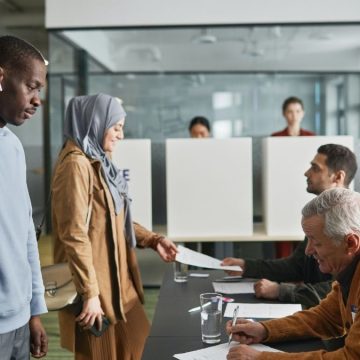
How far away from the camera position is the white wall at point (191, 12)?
18.0 feet

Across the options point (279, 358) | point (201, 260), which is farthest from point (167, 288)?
point (279, 358)

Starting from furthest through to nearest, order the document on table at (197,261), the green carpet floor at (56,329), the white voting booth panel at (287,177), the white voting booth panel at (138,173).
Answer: the white voting booth panel at (138,173)
the white voting booth panel at (287,177)
the green carpet floor at (56,329)
the document on table at (197,261)

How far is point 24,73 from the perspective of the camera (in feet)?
5.27

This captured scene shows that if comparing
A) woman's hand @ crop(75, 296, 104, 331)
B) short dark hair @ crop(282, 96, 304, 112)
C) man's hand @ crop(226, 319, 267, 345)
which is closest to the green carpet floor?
woman's hand @ crop(75, 296, 104, 331)

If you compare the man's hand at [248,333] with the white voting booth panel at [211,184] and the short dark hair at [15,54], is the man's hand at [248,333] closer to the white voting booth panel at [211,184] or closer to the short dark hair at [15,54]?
the short dark hair at [15,54]

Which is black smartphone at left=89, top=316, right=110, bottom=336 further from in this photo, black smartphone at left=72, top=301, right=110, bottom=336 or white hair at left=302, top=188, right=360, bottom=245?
white hair at left=302, top=188, right=360, bottom=245

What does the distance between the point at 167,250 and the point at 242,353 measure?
1280 millimetres

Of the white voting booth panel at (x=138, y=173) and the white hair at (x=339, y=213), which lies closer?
the white hair at (x=339, y=213)

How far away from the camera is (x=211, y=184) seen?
451cm

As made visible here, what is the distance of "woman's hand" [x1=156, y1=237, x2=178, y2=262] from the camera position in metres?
2.91

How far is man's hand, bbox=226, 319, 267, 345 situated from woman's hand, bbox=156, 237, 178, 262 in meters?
1.00

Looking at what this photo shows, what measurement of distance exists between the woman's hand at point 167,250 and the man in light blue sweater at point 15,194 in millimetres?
1251

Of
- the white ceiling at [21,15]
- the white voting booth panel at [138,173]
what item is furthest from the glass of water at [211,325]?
the white ceiling at [21,15]

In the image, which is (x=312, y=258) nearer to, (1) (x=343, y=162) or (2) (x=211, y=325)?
(1) (x=343, y=162)
